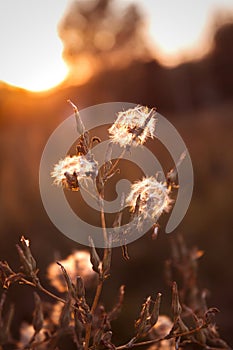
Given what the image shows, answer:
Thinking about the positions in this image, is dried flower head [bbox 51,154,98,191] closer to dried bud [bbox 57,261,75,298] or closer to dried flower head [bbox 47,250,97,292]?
dried bud [bbox 57,261,75,298]

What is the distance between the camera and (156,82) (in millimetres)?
14258

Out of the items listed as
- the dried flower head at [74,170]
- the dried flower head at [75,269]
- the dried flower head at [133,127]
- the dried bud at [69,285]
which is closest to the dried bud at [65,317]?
the dried bud at [69,285]

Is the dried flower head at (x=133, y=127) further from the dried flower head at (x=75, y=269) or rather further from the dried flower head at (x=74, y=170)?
the dried flower head at (x=75, y=269)

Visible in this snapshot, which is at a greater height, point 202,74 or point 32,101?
point 202,74

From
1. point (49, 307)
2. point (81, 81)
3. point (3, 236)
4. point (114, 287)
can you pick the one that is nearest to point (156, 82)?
point (81, 81)

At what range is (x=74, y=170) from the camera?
109 centimetres

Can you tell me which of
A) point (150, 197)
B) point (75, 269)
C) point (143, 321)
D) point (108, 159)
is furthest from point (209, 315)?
point (75, 269)

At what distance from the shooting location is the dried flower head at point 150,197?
3.73 ft

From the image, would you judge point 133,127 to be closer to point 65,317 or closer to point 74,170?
point 74,170

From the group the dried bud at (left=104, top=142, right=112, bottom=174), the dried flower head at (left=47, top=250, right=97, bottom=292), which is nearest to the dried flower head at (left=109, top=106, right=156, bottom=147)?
the dried bud at (left=104, top=142, right=112, bottom=174)

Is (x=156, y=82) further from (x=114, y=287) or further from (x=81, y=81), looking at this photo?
(x=114, y=287)

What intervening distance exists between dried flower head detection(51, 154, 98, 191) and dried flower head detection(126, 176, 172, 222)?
11cm

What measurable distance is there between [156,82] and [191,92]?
1077 millimetres

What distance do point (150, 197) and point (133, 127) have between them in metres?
0.15
